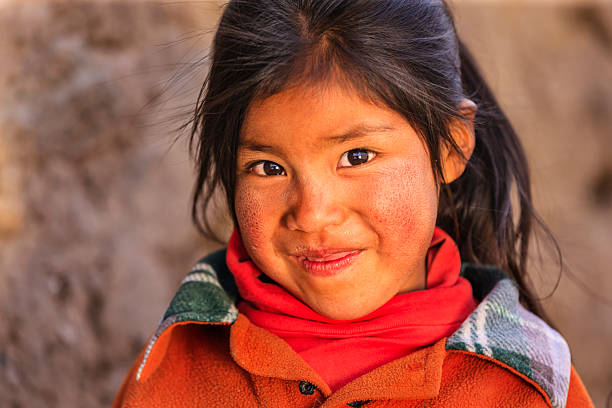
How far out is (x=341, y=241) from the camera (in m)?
1.23

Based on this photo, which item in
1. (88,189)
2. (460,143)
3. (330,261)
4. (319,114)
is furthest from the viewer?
(88,189)

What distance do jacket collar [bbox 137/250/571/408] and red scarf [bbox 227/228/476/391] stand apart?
0.17 feet

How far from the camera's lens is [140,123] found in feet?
7.25

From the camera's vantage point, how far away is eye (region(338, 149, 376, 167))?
123 cm

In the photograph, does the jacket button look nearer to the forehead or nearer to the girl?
the girl

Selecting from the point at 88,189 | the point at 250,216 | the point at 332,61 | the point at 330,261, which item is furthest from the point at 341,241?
the point at 88,189

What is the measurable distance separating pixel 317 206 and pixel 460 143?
0.41 meters

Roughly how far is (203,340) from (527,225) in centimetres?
85

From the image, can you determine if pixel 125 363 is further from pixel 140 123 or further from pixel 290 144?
pixel 290 144

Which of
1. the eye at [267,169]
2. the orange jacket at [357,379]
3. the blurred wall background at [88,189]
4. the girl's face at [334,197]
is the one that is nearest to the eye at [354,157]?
the girl's face at [334,197]

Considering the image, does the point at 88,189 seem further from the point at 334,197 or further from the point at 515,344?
the point at 515,344

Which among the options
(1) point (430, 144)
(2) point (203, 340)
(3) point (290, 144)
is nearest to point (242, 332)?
(2) point (203, 340)

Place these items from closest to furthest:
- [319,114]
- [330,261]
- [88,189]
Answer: [319,114] < [330,261] < [88,189]

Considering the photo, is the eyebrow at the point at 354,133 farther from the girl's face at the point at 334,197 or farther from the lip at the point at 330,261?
the lip at the point at 330,261
